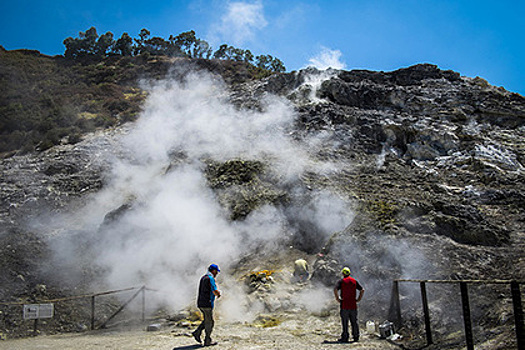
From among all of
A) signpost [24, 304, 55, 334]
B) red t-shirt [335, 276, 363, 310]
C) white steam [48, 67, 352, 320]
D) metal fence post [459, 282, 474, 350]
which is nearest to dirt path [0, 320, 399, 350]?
signpost [24, 304, 55, 334]

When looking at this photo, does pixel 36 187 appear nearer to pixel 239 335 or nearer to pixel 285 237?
pixel 285 237

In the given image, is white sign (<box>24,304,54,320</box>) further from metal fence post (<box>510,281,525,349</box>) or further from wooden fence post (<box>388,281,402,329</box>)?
metal fence post (<box>510,281,525,349</box>)

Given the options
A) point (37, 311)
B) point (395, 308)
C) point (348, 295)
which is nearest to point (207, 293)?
point (348, 295)

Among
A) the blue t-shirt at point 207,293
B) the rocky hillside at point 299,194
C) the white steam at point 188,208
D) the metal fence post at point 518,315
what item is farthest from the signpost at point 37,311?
the metal fence post at point 518,315

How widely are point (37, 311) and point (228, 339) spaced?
15.5 feet

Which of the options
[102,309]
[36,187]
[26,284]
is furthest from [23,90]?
[102,309]

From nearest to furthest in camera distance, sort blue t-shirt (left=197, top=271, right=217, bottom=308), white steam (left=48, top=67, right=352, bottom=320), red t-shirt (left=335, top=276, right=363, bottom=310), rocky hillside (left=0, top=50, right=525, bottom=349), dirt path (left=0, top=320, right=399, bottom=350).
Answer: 1. dirt path (left=0, top=320, right=399, bottom=350)
2. blue t-shirt (left=197, top=271, right=217, bottom=308)
3. red t-shirt (left=335, top=276, right=363, bottom=310)
4. rocky hillside (left=0, top=50, right=525, bottom=349)
5. white steam (left=48, top=67, right=352, bottom=320)

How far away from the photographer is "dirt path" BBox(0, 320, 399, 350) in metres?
6.00

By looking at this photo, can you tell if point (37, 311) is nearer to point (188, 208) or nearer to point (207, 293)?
point (207, 293)

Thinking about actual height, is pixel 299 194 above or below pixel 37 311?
above

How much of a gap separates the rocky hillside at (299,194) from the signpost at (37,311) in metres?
0.90

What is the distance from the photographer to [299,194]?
1379 cm

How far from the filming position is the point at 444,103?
19.8 m

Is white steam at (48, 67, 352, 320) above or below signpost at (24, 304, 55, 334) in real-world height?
above
